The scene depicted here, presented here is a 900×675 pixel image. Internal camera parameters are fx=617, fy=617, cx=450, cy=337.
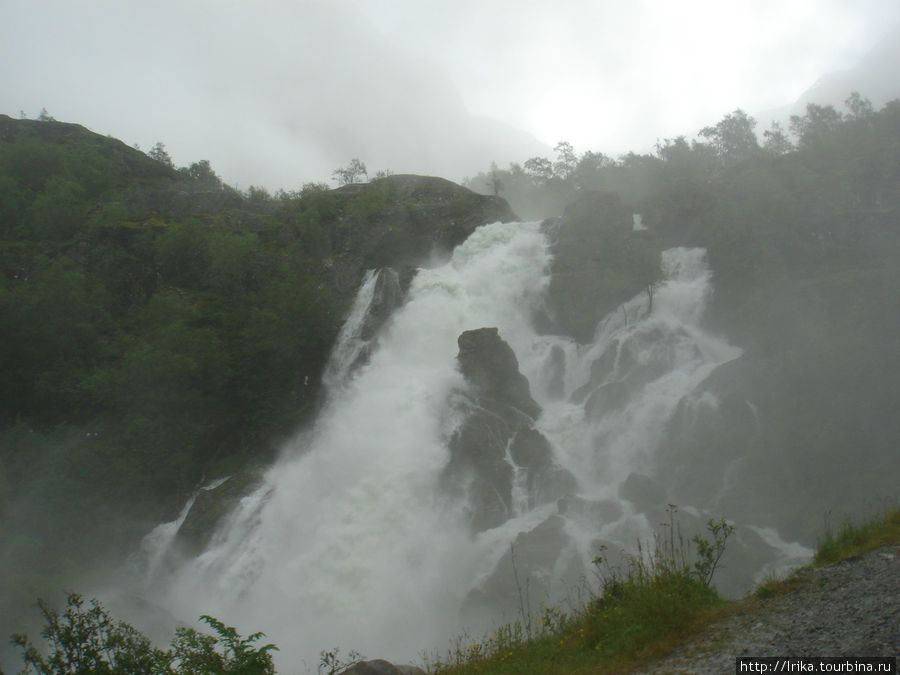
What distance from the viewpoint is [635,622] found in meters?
6.73

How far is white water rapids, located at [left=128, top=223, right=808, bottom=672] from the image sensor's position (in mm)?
18375

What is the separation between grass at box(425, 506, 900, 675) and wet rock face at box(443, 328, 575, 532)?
1302 cm

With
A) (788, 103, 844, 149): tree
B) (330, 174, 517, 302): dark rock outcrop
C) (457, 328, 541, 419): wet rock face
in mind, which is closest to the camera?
(457, 328, 541, 419): wet rock face

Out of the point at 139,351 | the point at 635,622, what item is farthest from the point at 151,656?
the point at 139,351

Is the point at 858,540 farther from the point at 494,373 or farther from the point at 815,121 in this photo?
the point at 815,121

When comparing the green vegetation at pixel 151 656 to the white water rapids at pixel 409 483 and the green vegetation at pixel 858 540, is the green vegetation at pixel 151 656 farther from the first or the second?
the white water rapids at pixel 409 483

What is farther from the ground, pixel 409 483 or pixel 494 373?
pixel 494 373

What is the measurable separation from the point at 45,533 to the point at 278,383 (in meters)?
11.0

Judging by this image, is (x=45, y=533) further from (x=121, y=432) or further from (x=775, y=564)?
(x=775, y=564)

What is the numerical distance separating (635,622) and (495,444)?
15.8 meters

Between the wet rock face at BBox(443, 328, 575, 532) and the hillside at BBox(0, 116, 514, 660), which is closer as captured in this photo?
the wet rock face at BBox(443, 328, 575, 532)

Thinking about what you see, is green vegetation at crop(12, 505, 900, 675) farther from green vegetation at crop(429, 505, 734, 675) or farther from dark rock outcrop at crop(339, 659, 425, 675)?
dark rock outcrop at crop(339, 659, 425, 675)

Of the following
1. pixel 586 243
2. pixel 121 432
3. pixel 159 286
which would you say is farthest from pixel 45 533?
pixel 586 243

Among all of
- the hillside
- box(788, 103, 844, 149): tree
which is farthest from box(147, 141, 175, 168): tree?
box(788, 103, 844, 149): tree
